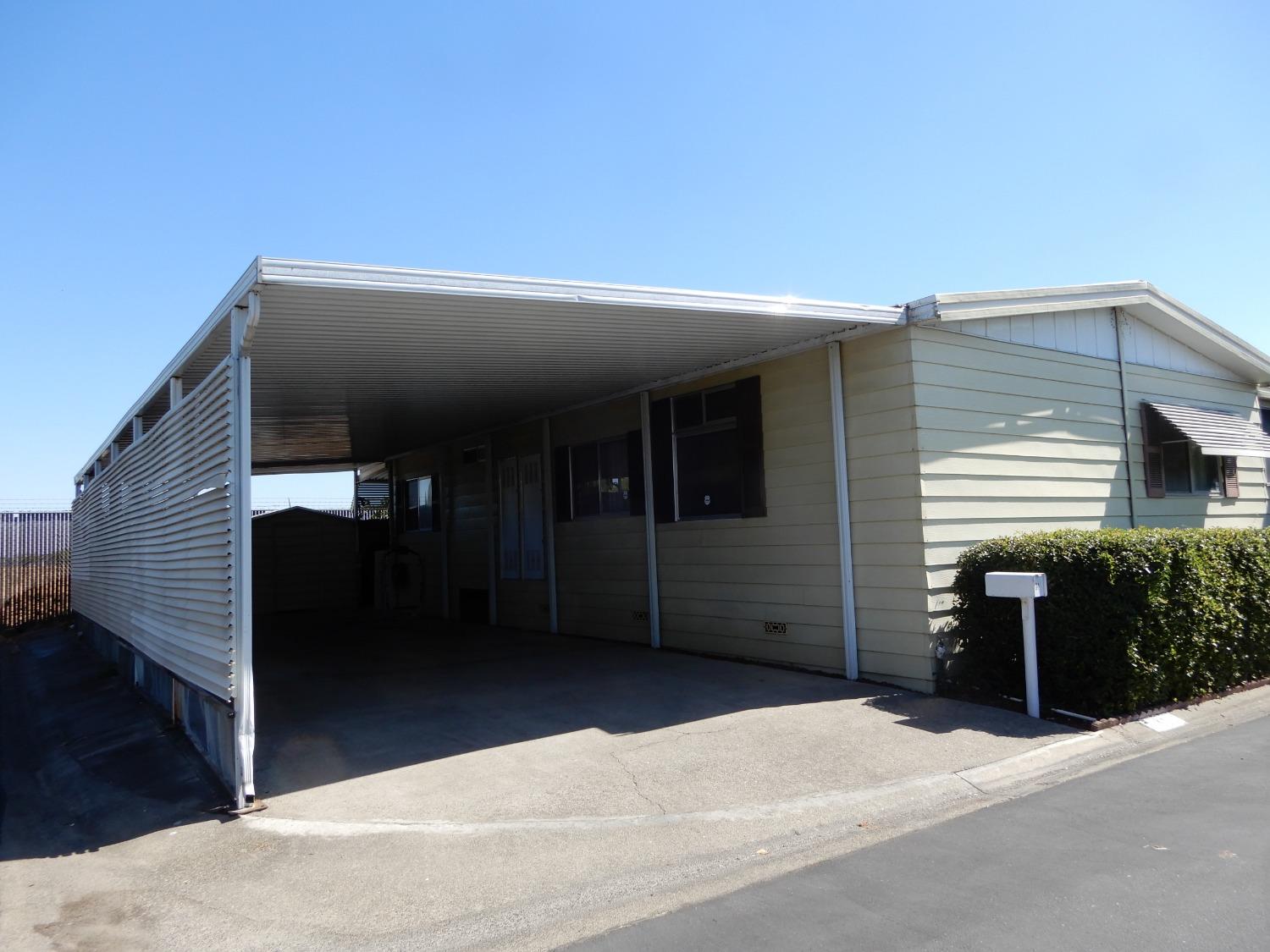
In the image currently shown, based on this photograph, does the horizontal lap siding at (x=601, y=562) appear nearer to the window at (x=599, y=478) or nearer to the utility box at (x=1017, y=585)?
the window at (x=599, y=478)

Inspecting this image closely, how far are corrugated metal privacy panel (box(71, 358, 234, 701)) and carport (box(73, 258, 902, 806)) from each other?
26 millimetres

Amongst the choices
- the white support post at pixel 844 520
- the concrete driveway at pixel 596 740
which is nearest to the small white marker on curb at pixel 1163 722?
the concrete driveway at pixel 596 740

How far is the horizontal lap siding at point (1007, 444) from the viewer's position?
279 inches

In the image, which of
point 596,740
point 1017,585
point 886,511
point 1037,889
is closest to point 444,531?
point 596,740

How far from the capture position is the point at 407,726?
22.0 feet

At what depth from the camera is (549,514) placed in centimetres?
1184

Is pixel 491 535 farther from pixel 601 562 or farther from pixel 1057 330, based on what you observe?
pixel 1057 330

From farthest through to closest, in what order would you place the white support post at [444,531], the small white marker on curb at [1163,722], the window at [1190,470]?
the white support post at [444,531] < the window at [1190,470] < the small white marker on curb at [1163,722]

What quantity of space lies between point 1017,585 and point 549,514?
6.90 meters

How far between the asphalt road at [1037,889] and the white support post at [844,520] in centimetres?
266

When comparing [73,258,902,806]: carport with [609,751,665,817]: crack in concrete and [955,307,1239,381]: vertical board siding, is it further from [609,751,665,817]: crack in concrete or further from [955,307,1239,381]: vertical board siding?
[609,751,665,817]: crack in concrete

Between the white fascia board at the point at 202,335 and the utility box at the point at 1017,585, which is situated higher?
the white fascia board at the point at 202,335

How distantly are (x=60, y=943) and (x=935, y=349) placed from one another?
22.5ft

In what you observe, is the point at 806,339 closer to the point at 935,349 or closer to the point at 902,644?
the point at 935,349
